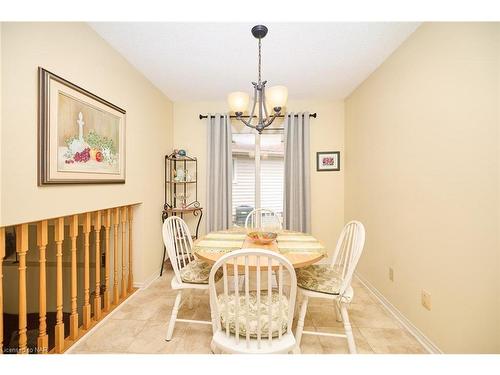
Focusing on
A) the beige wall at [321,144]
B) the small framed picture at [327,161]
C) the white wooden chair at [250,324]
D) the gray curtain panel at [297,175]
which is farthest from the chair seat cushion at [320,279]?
the small framed picture at [327,161]

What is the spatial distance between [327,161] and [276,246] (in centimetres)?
210

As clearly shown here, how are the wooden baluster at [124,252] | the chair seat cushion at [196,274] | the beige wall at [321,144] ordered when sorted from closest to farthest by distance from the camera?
the chair seat cushion at [196,274] < the wooden baluster at [124,252] < the beige wall at [321,144]

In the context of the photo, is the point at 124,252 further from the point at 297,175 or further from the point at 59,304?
the point at 297,175

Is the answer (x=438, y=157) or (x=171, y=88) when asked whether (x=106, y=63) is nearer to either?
(x=171, y=88)

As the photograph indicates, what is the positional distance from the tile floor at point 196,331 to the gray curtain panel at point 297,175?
1225 millimetres

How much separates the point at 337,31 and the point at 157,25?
4.75 ft

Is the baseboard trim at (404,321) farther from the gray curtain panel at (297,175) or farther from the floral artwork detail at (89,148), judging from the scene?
the floral artwork detail at (89,148)

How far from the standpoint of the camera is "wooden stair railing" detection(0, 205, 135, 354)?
4.57ft

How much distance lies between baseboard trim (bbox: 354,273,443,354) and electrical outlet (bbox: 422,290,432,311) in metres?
0.22

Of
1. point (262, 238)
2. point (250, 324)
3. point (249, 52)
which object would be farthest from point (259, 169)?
point (250, 324)

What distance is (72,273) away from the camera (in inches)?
69.7

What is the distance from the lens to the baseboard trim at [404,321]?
5.31 feet

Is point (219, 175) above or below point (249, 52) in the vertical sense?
below
